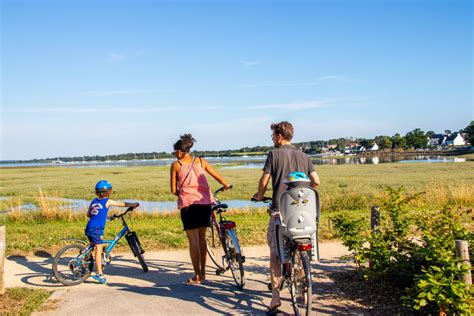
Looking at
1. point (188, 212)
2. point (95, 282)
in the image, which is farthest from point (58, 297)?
point (188, 212)

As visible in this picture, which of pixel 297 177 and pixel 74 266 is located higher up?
pixel 297 177

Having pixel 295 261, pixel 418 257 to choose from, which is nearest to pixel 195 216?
pixel 295 261

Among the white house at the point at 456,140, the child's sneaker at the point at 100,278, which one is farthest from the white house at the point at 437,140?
the child's sneaker at the point at 100,278

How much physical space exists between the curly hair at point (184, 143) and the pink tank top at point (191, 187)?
254 mm

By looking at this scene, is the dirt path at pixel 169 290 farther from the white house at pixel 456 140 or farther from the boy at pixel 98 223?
the white house at pixel 456 140

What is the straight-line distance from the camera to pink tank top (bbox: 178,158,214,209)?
6.75m

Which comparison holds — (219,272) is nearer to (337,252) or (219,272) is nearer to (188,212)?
(188,212)

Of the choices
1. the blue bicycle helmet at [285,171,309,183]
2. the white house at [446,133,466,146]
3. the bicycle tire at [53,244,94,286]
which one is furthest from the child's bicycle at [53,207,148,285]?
the white house at [446,133,466,146]

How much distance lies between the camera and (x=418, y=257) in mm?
5547

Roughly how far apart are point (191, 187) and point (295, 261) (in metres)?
2.19

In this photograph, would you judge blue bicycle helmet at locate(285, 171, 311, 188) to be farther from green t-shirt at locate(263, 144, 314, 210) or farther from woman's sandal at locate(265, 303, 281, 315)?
woman's sandal at locate(265, 303, 281, 315)

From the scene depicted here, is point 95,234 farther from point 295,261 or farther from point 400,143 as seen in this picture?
point 400,143

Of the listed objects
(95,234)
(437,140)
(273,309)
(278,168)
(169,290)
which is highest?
(437,140)

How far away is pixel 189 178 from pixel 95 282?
227 centimetres
